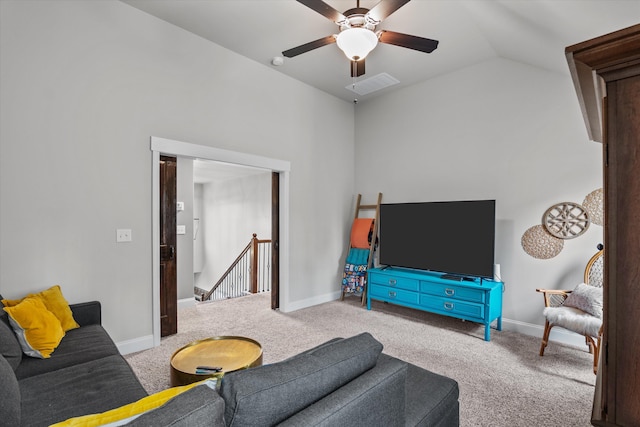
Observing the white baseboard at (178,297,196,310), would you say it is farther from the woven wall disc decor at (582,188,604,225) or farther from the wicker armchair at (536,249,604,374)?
the woven wall disc decor at (582,188,604,225)

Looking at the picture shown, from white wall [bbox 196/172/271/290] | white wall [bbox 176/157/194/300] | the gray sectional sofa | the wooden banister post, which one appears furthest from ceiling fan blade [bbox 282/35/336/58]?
white wall [bbox 196/172/271/290]

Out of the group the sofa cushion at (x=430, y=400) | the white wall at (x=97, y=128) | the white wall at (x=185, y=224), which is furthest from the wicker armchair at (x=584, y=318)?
the white wall at (x=185, y=224)

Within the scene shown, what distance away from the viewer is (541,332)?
3479mm

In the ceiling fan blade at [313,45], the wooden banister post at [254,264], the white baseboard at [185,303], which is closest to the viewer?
the ceiling fan blade at [313,45]

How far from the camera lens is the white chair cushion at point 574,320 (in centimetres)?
256

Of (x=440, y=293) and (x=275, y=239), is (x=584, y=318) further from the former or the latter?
(x=275, y=239)

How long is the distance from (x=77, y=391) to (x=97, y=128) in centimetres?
223

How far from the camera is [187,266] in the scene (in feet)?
16.1

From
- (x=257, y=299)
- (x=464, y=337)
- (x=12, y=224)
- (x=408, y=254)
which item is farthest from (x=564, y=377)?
(x=12, y=224)

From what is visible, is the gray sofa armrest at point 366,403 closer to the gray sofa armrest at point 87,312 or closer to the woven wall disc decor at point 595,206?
the gray sofa armrest at point 87,312

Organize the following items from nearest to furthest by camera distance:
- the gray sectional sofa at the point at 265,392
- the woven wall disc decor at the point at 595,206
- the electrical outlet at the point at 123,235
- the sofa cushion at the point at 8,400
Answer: the gray sectional sofa at the point at 265,392 < the sofa cushion at the point at 8,400 < the electrical outlet at the point at 123,235 < the woven wall disc decor at the point at 595,206

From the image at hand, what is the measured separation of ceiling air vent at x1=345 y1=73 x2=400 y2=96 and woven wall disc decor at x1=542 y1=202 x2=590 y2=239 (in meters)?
2.50

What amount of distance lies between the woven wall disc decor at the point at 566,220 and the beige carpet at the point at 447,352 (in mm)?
1128

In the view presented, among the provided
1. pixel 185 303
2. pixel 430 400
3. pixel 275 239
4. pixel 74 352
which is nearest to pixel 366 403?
pixel 430 400
